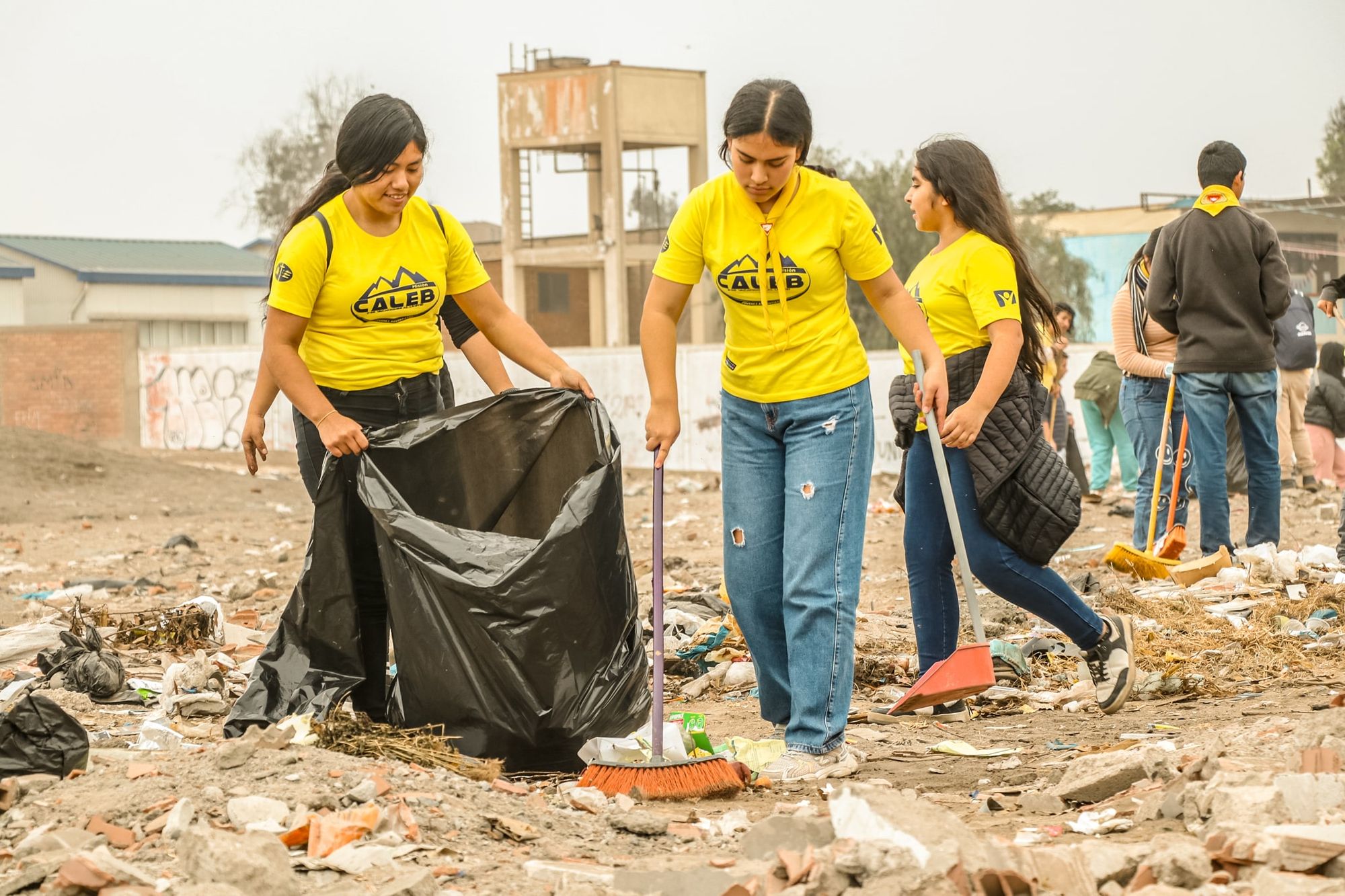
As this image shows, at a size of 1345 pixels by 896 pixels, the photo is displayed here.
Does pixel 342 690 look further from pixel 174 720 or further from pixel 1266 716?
pixel 1266 716

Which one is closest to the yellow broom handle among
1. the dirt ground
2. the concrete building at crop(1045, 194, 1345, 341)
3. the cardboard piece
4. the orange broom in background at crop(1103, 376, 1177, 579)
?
the orange broom in background at crop(1103, 376, 1177, 579)

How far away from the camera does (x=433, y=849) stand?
3.12 metres

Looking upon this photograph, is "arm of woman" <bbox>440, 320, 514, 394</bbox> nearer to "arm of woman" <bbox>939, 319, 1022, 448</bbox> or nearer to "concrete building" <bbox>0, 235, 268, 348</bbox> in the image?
"arm of woman" <bbox>939, 319, 1022, 448</bbox>

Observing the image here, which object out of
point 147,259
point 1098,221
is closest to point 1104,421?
point 1098,221

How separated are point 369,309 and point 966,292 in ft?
5.65

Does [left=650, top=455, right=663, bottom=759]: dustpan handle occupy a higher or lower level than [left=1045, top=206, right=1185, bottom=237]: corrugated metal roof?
lower

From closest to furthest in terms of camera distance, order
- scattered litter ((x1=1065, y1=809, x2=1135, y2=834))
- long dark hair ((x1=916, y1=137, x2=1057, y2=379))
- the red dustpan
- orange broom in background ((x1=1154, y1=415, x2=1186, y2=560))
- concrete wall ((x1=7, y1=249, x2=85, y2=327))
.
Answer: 1. scattered litter ((x1=1065, y1=809, x2=1135, y2=834))
2. the red dustpan
3. long dark hair ((x1=916, y1=137, x2=1057, y2=379))
4. orange broom in background ((x1=1154, y1=415, x2=1186, y2=560))
5. concrete wall ((x1=7, y1=249, x2=85, y2=327))

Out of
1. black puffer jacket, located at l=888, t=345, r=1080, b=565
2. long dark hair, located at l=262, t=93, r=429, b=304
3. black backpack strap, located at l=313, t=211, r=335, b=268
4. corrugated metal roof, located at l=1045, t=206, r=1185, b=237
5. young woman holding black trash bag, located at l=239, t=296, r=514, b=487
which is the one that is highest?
corrugated metal roof, located at l=1045, t=206, r=1185, b=237

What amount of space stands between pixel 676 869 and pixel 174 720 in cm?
230

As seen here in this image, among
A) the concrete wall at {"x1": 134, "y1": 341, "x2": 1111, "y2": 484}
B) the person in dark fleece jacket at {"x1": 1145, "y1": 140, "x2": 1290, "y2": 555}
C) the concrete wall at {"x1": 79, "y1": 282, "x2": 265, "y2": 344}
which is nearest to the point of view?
the person in dark fleece jacket at {"x1": 1145, "y1": 140, "x2": 1290, "y2": 555}

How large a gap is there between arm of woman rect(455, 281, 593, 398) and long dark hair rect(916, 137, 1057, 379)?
48.2 inches

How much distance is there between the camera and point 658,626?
4.11 metres

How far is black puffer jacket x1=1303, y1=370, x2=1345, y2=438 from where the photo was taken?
12258mm

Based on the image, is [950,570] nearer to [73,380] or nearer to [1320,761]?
[1320,761]
